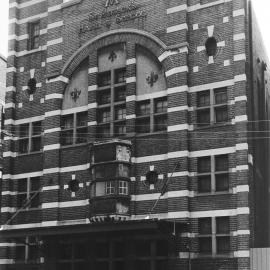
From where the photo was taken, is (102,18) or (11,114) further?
(11,114)

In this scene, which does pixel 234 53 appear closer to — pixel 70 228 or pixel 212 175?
pixel 212 175

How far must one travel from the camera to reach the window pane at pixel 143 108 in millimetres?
29016

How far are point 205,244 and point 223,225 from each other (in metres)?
1.16

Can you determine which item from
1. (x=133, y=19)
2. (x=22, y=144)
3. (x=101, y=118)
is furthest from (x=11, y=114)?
(x=133, y=19)

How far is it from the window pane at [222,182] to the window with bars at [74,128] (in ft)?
24.1

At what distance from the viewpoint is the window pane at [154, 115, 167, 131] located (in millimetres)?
28361

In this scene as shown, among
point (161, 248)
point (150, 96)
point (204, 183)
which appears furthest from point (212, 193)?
point (150, 96)

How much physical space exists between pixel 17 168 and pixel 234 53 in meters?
13.2

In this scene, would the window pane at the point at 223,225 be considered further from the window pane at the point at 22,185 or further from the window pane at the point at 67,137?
the window pane at the point at 22,185

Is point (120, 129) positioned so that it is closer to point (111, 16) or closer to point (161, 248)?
point (111, 16)

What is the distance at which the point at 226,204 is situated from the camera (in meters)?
25.8

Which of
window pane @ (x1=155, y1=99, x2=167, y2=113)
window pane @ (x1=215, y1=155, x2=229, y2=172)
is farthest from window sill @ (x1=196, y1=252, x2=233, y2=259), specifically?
window pane @ (x1=155, y1=99, x2=167, y2=113)

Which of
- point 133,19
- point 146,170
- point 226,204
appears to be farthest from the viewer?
point 133,19

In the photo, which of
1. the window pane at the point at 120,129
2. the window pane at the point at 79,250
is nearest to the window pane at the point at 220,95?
the window pane at the point at 120,129
